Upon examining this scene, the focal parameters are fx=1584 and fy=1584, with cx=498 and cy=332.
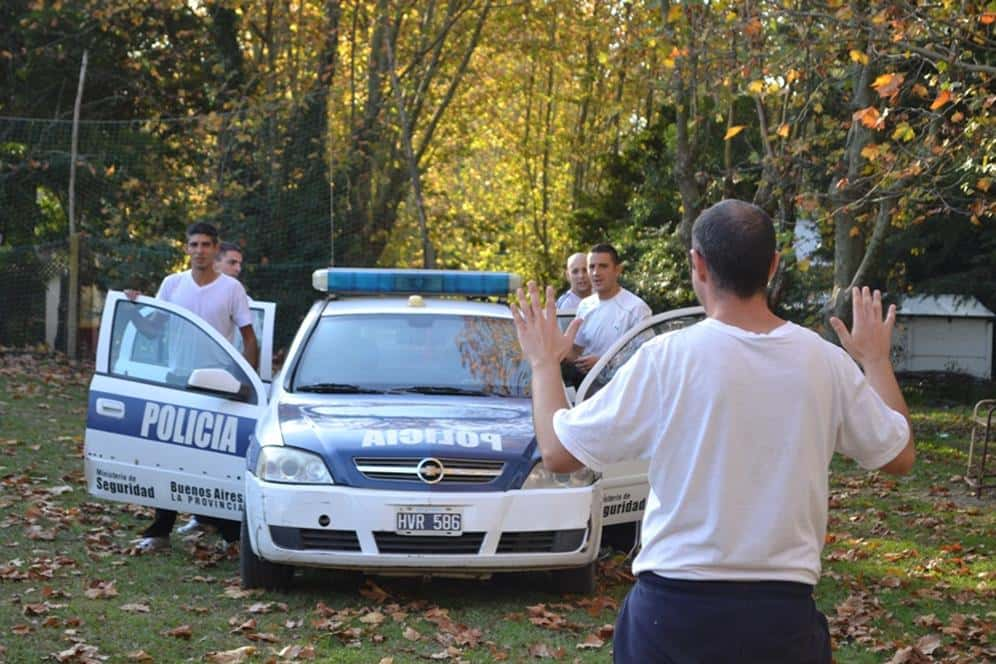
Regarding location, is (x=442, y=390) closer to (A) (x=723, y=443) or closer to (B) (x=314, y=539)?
(B) (x=314, y=539)

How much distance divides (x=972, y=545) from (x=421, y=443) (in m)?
4.90

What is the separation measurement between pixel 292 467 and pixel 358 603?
2.72ft

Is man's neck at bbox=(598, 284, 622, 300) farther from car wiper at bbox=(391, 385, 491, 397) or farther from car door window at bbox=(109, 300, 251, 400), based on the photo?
car door window at bbox=(109, 300, 251, 400)

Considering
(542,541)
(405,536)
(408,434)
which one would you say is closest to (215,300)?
(408,434)

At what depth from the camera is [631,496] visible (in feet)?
29.5

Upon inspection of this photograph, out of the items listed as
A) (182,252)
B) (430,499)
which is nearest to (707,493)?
(430,499)

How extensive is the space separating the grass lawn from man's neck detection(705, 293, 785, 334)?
3.89 metres

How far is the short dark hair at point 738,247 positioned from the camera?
3453mm

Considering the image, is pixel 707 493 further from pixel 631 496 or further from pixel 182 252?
pixel 182 252

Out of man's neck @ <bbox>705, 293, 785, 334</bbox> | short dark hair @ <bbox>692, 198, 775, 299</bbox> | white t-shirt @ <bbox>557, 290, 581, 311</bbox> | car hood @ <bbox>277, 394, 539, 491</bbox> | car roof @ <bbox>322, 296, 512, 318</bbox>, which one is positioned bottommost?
car hood @ <bbox>277, 394, 539, 491</bbox>

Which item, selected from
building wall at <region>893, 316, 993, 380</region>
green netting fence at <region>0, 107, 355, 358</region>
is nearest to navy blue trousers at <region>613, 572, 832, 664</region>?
green netting fence at <region>0, 107, 355, 358</region>

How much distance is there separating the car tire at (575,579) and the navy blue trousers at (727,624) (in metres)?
4.93

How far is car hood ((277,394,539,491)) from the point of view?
7.99 meters

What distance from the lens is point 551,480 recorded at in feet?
26.7
